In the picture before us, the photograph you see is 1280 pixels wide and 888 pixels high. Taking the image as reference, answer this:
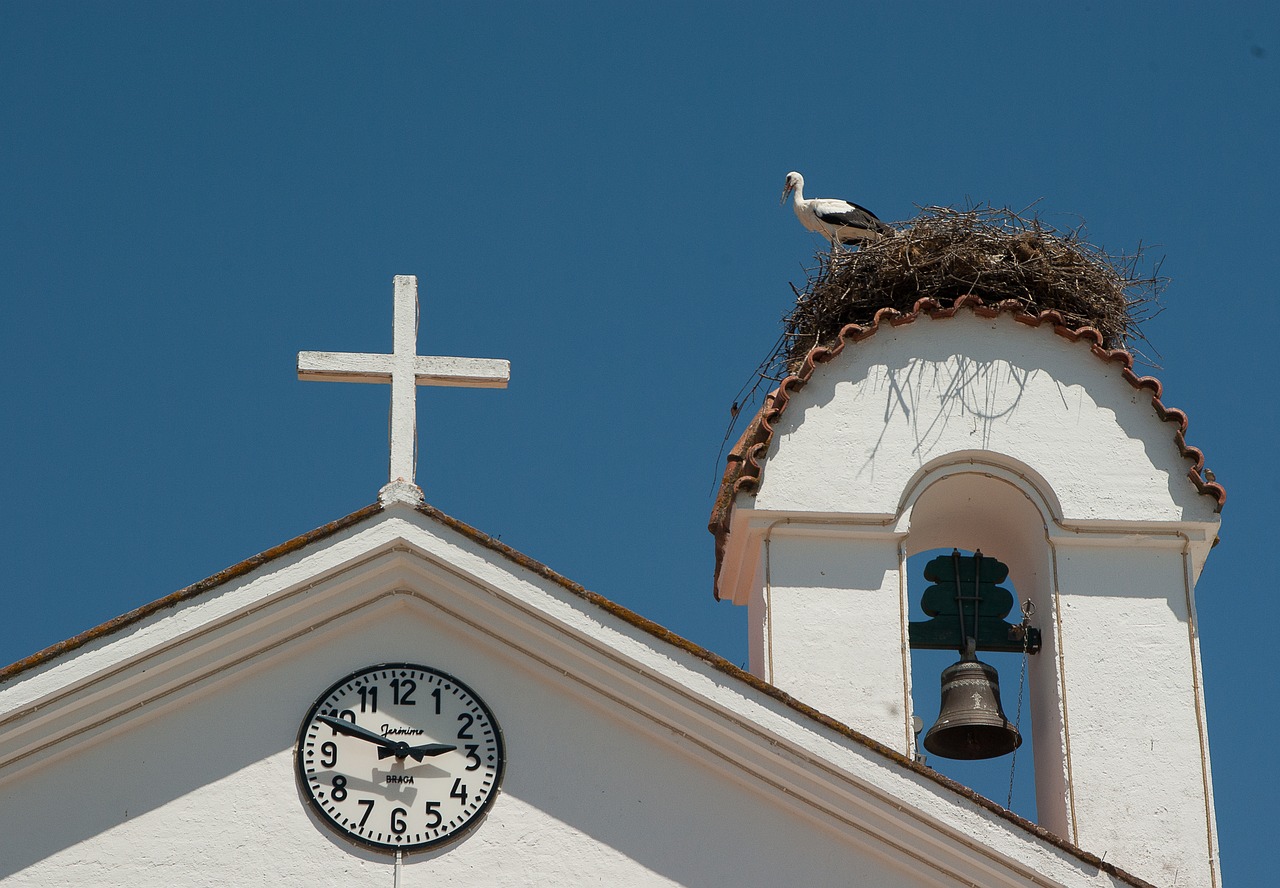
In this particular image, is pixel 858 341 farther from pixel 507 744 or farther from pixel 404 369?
pixel 507 744

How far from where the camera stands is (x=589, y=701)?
1106 centimetres

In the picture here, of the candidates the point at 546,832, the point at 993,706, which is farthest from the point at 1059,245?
the point at 546,832

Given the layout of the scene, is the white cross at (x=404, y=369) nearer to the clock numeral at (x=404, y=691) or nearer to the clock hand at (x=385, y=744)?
the clock numeral at (x=404, y=691)

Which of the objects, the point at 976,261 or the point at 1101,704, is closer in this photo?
the point at 1101,704

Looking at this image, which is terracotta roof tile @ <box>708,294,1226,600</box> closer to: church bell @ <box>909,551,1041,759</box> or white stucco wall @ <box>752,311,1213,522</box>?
white stucco wall @ <box>752,311,1213,522</box>

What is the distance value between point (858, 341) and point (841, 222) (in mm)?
2199

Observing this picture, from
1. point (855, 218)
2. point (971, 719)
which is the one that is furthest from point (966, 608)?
point (855, 218)

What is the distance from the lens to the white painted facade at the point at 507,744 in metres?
10.6

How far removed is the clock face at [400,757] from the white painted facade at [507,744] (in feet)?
0.24

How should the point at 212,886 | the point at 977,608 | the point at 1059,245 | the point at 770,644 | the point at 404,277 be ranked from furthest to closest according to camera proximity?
the point at 1059,245, the point at 977,608, the point at 770,644, the point at 404,277, the point at 212,886

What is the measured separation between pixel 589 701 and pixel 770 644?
70.6 inches

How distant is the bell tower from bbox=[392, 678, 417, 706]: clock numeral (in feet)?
7.32

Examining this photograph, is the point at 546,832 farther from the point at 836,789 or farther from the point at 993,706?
the point at 993,706

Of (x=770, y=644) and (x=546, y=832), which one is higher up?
(x=770, y=644)
